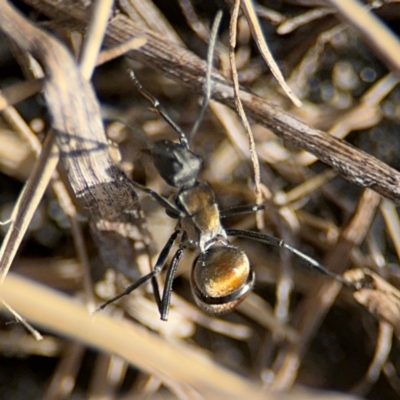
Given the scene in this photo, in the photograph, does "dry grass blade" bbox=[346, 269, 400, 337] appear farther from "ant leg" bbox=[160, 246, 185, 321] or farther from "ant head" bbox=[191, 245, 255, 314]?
"ant leg" bbox=[160, 246, 185, 321]

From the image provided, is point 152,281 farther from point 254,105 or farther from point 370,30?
point 370,30

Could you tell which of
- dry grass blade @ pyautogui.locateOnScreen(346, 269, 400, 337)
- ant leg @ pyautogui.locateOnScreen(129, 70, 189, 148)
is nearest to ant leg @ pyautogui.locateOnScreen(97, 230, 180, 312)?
ant leg @ pyautogui.locateOnScreen(129, 70, 189, 148)

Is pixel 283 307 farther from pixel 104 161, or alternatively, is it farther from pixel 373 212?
pixel 104 161

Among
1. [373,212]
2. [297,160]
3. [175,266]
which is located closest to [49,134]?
[175,266]

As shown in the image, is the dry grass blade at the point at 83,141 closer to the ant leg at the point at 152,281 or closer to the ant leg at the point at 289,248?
the ant leg at the point at 152,281

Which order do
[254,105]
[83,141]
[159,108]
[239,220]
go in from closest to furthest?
[83,141], [254,105], [159,108], [239,220]

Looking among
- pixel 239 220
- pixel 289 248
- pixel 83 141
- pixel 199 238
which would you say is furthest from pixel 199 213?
pixel 83 141
